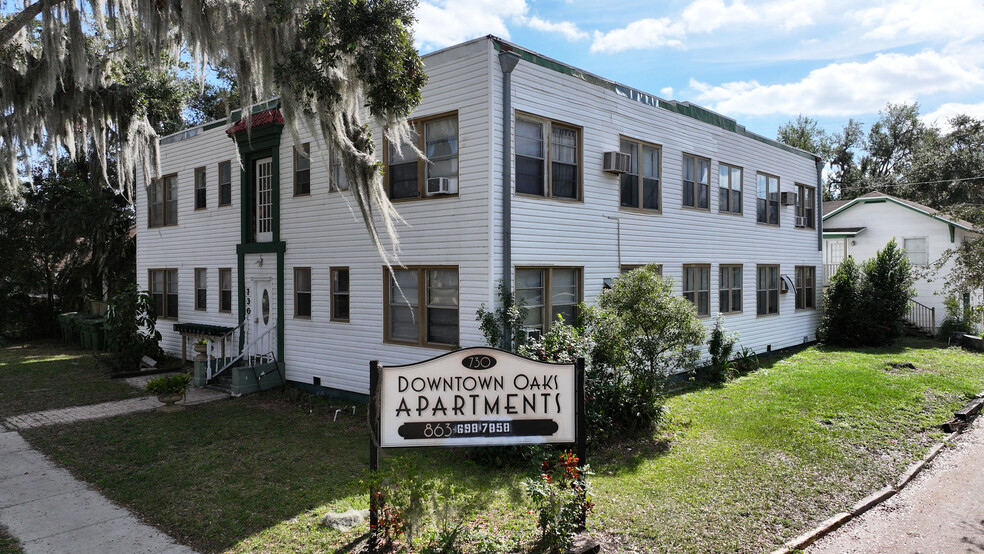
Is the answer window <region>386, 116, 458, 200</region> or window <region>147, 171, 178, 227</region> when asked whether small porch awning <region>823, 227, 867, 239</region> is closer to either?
window <region>386, 116, 458, 200</region>

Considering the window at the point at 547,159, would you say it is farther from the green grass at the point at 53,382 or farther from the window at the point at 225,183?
the green grass at the point at 53,382

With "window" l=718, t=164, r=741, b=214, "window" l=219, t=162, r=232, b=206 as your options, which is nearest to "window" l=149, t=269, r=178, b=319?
"window" l=219, t=162, r=232, b=206

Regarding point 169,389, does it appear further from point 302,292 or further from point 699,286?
point 699,286

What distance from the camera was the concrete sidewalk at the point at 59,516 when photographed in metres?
5.54

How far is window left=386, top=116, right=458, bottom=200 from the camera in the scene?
33.0 ft

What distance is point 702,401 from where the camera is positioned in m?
11.1

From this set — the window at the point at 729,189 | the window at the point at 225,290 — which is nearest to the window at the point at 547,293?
the window at the point at 729,189

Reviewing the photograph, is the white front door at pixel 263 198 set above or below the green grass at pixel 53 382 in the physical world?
above

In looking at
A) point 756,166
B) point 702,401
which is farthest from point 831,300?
point 702,401

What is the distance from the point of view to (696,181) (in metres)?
14.1

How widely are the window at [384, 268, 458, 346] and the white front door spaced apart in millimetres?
4370

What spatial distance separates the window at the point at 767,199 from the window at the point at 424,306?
407 inches

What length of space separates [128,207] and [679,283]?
20449 millimetres

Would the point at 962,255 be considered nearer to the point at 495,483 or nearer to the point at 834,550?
the point at 834,550
